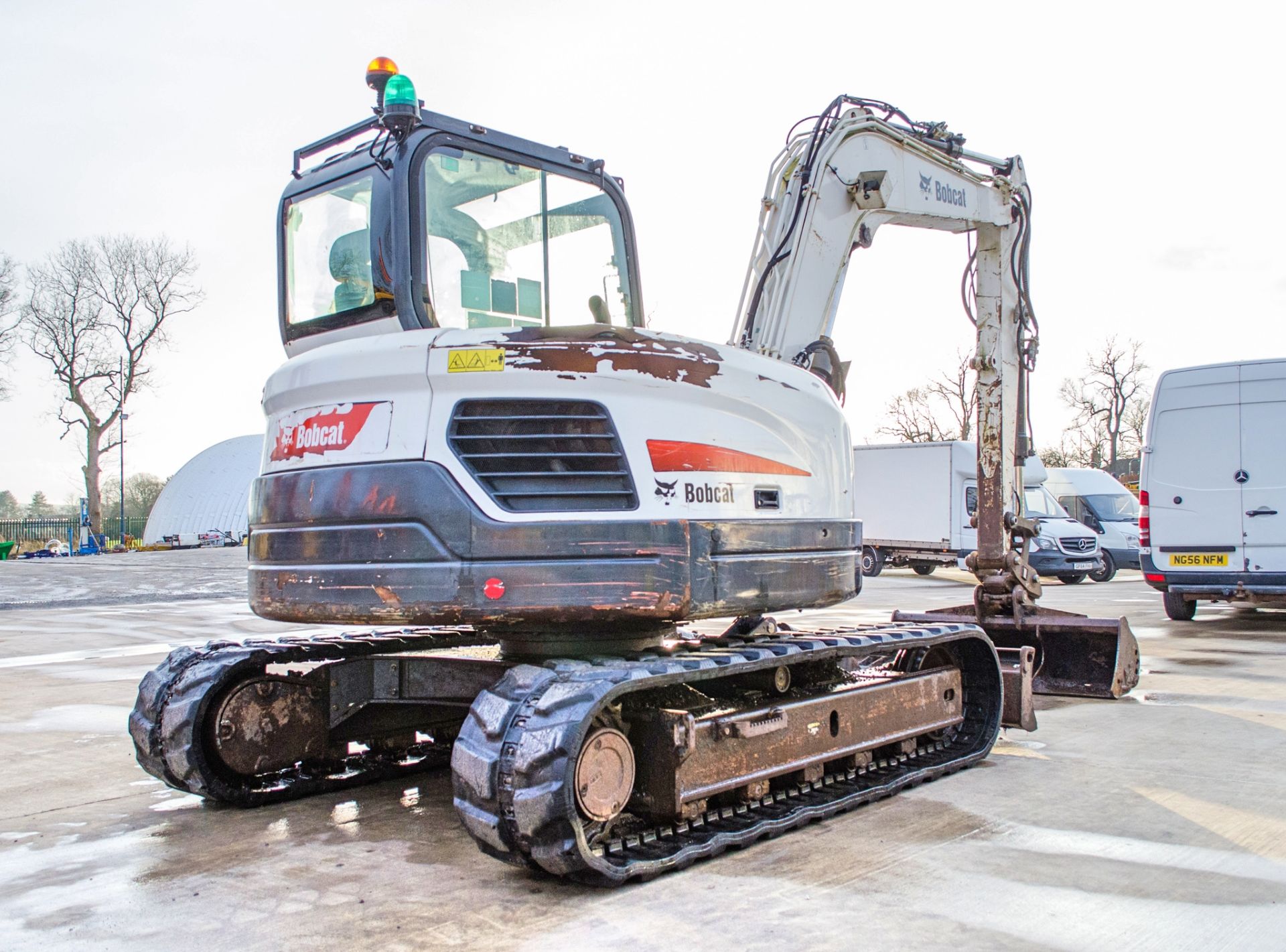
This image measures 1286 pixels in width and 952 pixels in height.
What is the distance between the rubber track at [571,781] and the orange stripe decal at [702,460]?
0.73 m

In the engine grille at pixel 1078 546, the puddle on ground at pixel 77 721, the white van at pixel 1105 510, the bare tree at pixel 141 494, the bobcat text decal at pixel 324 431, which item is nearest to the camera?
the bobcat text decal at pixel 324 431

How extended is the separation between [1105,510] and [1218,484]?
1343cm

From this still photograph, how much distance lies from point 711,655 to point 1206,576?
952 centimetres

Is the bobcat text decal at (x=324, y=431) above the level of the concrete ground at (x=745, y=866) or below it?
above

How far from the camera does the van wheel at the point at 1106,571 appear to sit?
74.0 feet

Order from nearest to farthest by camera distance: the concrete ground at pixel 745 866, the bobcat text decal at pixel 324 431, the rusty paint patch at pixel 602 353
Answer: the concrete ground at pixel 745 866 → the rusty paint patch at pixel 602 353 → the bobcat text decal at pixel 324 431

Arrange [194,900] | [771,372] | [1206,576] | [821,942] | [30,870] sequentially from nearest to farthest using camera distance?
[821,942] → [194,900] → [30,870] → [771,372] → [1206,576]

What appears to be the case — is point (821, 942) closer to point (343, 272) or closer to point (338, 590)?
point (338, 590)

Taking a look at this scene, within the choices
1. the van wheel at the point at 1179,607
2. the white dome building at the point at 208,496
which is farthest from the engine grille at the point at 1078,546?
the white dome building at the point at 208,496

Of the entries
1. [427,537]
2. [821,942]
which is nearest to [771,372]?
[427,537]

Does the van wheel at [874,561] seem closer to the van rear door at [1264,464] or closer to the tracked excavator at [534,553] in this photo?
the van rear door at [1264,464]

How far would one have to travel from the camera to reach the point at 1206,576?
38.9 feet

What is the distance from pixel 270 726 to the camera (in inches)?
201

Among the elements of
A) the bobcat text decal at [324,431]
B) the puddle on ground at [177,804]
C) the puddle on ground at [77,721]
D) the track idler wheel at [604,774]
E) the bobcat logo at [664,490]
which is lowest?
the puddle on ground at [177,804]
